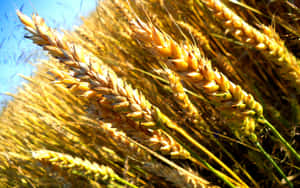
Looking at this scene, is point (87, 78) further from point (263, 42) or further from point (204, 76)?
point (263, 42)

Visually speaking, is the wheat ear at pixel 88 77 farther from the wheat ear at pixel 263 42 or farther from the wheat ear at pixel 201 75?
the wheat ear at pixel 263 42

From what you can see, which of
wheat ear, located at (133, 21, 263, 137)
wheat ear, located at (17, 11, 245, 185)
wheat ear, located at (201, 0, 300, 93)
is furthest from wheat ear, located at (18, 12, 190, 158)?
wheat ear, located at (201, 0, 300, 93)

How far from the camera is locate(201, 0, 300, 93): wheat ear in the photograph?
0.51m

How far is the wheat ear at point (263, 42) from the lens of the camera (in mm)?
514

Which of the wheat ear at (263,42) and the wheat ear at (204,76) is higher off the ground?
the wheat ear at (263,42)

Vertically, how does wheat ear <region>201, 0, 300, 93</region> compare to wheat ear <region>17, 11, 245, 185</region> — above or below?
above

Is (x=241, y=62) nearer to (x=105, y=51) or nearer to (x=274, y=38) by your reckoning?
(x=274, y=38)

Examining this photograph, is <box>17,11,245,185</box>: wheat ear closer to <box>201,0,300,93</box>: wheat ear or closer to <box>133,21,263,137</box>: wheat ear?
<box>133,21,263,137</box>: wheat ear

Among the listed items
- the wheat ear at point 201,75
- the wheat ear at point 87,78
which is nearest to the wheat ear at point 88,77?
the wheat ear at point 87,78

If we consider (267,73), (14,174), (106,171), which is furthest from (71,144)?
(267,73)

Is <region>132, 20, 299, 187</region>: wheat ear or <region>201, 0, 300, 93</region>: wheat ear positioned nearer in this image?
<region>132, 20, 299, 187</region>: wheat ear

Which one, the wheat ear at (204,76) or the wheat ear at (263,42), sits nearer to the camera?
the wheat ear at (204,76)

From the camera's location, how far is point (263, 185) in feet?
2.48

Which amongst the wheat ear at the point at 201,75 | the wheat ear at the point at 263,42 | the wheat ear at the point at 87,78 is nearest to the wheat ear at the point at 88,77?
the wheat ear at the point at 87,78
